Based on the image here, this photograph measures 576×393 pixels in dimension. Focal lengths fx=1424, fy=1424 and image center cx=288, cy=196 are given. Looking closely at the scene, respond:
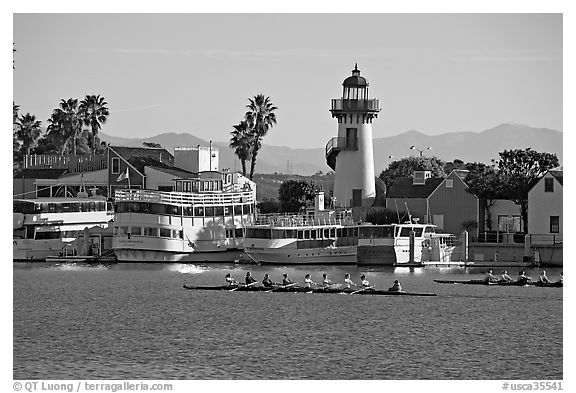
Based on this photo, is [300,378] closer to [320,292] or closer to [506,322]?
[506,322]

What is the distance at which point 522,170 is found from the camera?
94.9 metres

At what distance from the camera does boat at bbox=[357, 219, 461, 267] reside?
87.2 meters

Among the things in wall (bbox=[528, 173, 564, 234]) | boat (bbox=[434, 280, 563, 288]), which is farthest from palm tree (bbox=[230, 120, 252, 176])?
boat (bbox=[434, 280, 563, 288])

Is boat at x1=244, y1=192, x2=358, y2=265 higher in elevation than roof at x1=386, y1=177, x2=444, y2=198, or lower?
lower

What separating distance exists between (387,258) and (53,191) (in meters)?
31.9

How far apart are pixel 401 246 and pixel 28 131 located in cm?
4827

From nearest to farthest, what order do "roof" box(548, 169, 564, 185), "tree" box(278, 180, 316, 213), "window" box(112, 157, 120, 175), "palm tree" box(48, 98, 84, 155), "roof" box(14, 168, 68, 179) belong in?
"roof" box(548, 169, 564, 185) < "tree" box(278, 180, 316, 213) < "window" box(112, 157, 120, 175) < "roof" box(14, 168, 68, 179) < "palm tree" box(48, 98, 84, 155)

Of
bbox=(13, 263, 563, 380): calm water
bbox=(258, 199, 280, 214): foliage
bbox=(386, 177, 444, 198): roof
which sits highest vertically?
bbox=(386, 177, 444, 198): roof

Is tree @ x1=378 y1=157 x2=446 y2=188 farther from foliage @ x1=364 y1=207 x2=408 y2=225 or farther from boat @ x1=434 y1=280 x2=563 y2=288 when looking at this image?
boat @ x1=434 y1=280 x2=563 y2=288

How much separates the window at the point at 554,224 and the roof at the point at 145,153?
3345cm

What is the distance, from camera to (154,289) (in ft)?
238

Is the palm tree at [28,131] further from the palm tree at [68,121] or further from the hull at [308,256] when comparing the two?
the hull at [308,256]

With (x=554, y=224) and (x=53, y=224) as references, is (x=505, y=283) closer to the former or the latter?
(x=554, y=224)

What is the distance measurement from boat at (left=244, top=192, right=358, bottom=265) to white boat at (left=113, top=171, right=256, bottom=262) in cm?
317
